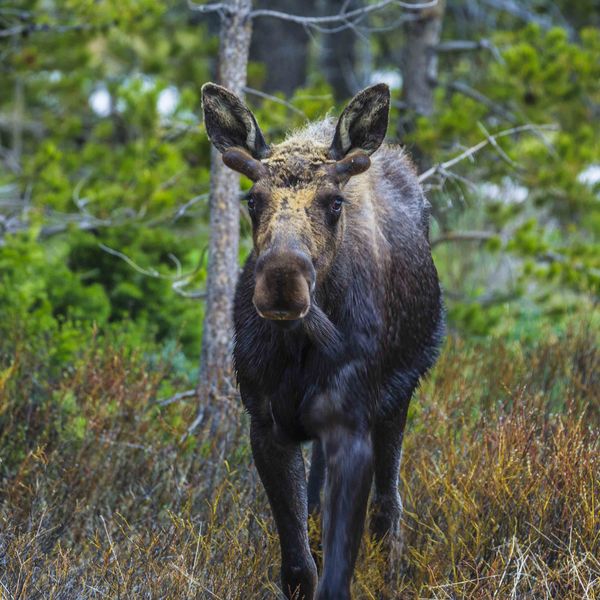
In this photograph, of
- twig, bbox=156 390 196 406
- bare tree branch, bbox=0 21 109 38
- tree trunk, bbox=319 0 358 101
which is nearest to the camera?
twig, bbox=156 390 196 406

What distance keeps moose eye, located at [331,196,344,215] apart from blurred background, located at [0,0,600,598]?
1.39 meters

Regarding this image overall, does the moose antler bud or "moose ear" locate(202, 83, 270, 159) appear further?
"moose ear" locate(202, 83, 270, 159)

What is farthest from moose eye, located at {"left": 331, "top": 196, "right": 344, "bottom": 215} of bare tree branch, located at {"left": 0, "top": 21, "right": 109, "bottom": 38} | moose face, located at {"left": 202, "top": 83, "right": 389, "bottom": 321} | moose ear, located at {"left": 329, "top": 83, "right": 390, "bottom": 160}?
bare tree branch, located at {"left": 0, "top": 21, "right": 109, "bottom": 38}

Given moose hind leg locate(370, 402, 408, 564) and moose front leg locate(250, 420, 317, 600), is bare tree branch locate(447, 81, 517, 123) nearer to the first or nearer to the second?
moose hind leg locate(370, 402, 408, 564)

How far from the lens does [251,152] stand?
4.52m

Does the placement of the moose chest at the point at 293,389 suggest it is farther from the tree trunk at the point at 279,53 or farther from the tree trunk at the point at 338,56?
the tree trunk at the point at 338,56

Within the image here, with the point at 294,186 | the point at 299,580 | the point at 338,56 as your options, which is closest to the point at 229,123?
the point at 294,186

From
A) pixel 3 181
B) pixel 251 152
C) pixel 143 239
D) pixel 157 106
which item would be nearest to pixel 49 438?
pixel 251 152

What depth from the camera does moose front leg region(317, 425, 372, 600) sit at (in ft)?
13.3

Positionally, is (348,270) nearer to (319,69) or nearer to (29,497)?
(29,497)

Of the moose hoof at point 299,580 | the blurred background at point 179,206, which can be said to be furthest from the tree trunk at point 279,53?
the moose hoof at point 299,580

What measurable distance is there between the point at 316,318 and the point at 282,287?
0.51 m

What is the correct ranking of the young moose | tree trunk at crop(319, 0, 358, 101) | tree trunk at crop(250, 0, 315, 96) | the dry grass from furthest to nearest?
tree trunk at crop(319, 0, 358, 101) < tree trunk at crop(250, 0, 315, 96) < the dry grass < the young moose

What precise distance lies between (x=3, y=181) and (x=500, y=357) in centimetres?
630
